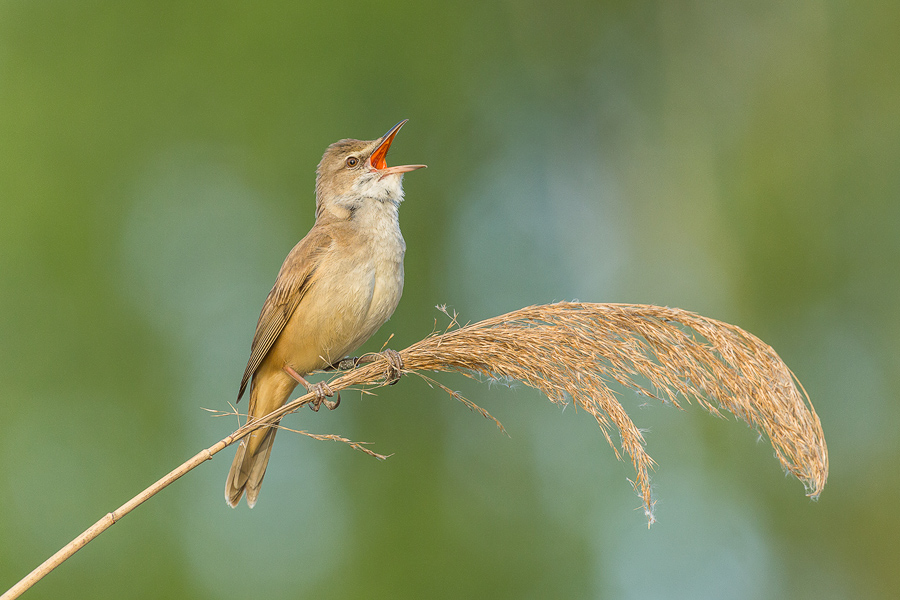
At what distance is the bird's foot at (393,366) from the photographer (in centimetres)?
292

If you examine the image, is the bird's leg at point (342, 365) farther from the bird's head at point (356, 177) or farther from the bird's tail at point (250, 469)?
the bird's head at point (356, 177)

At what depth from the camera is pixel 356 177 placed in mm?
4457

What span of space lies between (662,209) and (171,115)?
6300mm

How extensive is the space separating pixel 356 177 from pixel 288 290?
82cm

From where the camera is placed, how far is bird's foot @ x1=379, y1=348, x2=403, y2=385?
292 cm

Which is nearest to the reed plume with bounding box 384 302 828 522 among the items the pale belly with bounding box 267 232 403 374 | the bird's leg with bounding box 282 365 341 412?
the bird's leg with bounding box 282 365 341 412

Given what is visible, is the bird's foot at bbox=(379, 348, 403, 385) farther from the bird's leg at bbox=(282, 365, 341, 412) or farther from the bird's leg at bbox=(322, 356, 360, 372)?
the bird's leg at bbox=(322, 356, 360, 372)

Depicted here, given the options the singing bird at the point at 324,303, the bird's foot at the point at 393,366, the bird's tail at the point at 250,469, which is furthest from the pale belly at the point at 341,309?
the bird's foot at the point at 393,366

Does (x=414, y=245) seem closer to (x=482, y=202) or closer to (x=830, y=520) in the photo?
(x=482, y=202)

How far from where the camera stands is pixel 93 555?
894cm

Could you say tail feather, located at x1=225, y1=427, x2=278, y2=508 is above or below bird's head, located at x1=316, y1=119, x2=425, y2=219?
below

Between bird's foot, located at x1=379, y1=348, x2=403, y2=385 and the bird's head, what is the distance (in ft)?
4.82

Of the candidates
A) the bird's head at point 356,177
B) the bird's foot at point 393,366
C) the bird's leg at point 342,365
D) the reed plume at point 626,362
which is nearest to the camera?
the reed plume at point 626,362

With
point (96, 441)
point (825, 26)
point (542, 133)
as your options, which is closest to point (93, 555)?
point (96, 441)
